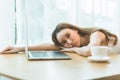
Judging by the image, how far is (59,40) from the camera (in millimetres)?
1842

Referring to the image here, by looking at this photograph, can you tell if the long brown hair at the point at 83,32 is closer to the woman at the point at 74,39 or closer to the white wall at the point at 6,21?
the woman at the point at 74,39

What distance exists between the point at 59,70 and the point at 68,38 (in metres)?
0.77

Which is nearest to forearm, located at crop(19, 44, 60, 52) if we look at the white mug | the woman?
the woman

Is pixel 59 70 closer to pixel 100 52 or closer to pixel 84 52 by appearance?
pixel 100 52

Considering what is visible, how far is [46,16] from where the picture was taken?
283cm

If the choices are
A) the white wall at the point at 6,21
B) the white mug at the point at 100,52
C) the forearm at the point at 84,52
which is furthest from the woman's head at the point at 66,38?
the white wall at the point at 6,21

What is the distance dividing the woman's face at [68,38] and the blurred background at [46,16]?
56cm

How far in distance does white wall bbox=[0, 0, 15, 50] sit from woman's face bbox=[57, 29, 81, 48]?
0.90 metres

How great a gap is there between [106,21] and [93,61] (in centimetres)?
185

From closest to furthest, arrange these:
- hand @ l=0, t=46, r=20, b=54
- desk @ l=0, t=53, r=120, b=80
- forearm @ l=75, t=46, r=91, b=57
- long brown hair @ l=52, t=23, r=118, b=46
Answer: desk @ l=0, t=53, r=120, b=80, forearm @ l=75, t=46, r=91, b=57, hand @ l=0, t=46, r=20, b=54, long brown hair @ l=52, t=23, r=118, b=46

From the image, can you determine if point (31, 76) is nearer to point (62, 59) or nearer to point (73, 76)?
point (73, 76)

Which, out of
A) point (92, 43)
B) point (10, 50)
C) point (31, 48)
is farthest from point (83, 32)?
point (10, 50)

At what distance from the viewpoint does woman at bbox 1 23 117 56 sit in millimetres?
1715

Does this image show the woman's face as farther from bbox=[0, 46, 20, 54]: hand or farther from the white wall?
the white wall
